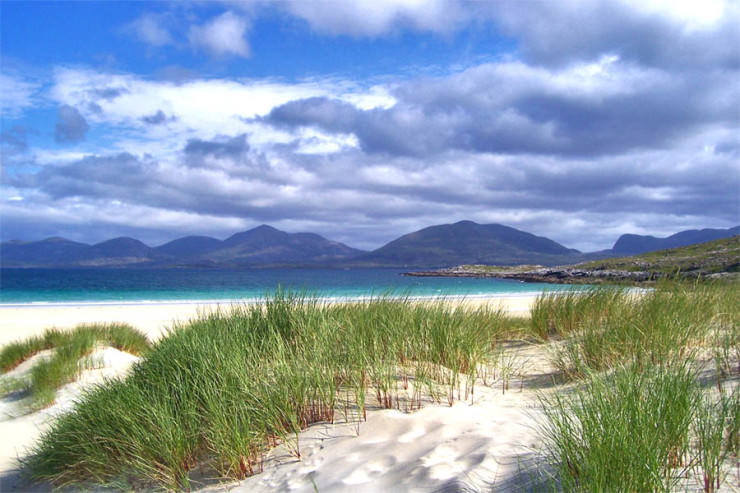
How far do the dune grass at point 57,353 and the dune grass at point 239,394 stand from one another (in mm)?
3489

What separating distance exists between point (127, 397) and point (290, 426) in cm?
164

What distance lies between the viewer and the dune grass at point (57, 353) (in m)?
9.13

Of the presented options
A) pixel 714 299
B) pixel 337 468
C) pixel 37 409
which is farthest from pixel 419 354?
pixel 37 409

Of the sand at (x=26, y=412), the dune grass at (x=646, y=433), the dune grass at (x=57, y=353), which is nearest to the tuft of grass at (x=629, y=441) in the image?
the dune grass at (x=646, y=433)

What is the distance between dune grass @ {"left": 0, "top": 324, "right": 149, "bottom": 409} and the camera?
30.0 ft

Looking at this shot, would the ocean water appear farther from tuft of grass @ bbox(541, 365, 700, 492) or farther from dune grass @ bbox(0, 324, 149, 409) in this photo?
tuft of grass @ bbox(541, 365, 700, 492)

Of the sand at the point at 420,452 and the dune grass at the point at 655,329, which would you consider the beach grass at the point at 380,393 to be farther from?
the sand at the point at 420,452

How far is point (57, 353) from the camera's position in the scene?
1005cm

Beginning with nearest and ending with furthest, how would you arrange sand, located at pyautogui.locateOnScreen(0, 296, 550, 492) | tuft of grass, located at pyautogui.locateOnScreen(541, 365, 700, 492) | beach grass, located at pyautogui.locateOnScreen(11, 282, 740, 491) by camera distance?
tuft of grass, located at pyautogui.locateOnScreen(541, 365, 700, 492) → beach grass, located at pyautogui.locateOnScreen(11, 282, 740, 491) → sand, located at pyautogui.locateOnScreen(0, 296, 550, 492)

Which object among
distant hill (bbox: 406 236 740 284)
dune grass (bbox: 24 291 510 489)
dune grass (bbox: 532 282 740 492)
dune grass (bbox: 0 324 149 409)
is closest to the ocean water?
dune grass (bbox: 24 291 510 489)

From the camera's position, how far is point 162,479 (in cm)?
427

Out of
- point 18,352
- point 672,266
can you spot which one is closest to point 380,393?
point 18,352

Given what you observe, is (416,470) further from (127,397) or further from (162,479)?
(127,397)

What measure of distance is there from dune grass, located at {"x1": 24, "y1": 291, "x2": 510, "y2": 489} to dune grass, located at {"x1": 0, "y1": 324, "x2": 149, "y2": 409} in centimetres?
349
